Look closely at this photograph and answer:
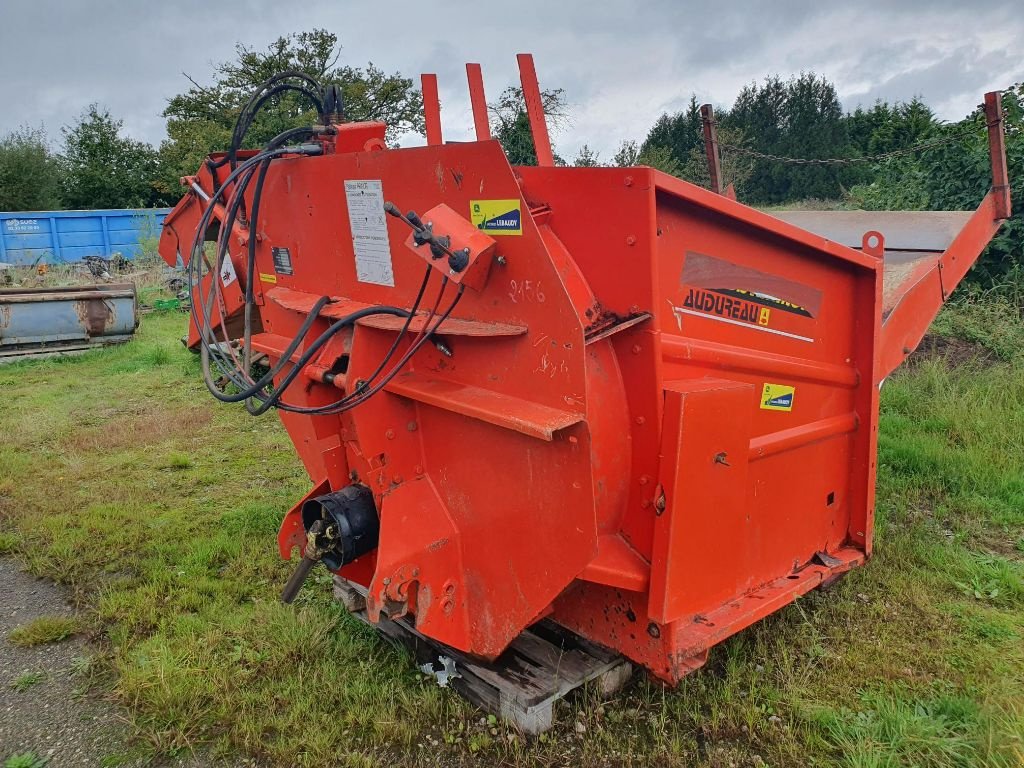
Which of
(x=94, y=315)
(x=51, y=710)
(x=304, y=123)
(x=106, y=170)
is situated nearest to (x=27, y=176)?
(x=106, y=170)

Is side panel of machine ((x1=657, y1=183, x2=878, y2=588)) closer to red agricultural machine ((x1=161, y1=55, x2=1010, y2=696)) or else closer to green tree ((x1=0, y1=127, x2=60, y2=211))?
red agricultural machine ((x1=161, y1=55, x2=1010, y2=696))

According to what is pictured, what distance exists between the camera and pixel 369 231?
2.46m

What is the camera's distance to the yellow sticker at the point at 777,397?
8.59 feet

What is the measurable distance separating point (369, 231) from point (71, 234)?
21210 millimetres

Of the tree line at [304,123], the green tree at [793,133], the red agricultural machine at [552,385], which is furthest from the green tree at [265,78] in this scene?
the red agricultural machine at [552,385]

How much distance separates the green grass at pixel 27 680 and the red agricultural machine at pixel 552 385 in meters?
1.13

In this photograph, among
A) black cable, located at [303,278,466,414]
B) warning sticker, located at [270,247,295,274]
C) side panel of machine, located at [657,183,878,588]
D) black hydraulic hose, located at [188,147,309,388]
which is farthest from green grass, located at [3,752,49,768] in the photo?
side panel of machine, located at [657,183,878,588]

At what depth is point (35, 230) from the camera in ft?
63.7

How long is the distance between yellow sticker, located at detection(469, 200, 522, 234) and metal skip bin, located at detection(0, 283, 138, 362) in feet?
29.3

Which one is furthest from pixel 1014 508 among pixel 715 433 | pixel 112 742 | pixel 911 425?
pixel 112 742

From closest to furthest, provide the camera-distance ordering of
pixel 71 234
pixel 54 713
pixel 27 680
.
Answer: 1. pixel 54 713
2. pixel 27 680
3. pixel 71 234

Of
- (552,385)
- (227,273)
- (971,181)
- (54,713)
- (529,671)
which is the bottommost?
(54,713)

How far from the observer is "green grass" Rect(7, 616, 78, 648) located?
10.1 ft

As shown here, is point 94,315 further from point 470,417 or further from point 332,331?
point 470,417
